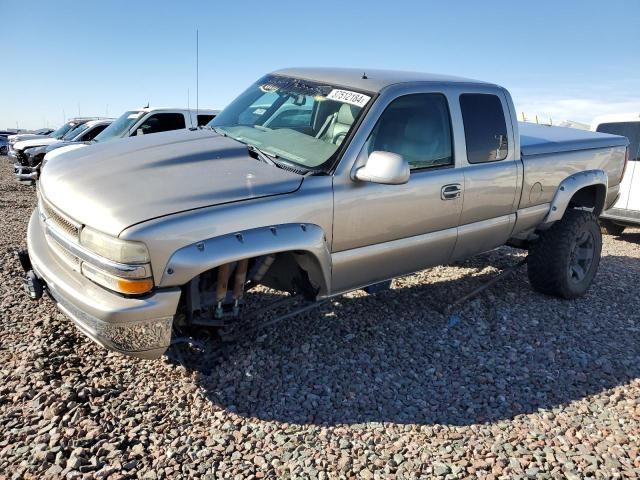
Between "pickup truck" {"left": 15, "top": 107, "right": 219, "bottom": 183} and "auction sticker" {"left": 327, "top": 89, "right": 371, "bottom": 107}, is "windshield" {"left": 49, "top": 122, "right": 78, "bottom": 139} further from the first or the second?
"auction sticker" {"left": 327, "top": 89, "right": 371, "bottom": 107}

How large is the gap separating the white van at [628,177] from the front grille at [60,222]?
687 cm

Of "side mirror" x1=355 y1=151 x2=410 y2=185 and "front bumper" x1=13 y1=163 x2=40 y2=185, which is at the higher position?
"side mirror" x1=355 y1=151 x2=410 y2=185

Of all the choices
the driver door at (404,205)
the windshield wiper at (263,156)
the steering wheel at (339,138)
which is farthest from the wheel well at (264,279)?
the steering wheel at (339,138)

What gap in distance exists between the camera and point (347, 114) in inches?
134

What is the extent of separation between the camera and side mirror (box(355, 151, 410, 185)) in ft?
9.74

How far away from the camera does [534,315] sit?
450 centimetres

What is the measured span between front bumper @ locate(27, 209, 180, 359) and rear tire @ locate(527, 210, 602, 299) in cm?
361

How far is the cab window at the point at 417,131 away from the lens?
11.2 ft

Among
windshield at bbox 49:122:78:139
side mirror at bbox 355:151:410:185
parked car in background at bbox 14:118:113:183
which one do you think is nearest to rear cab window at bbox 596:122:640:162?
side mirror at bbox 355:151:410:185

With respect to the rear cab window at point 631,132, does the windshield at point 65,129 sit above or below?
below

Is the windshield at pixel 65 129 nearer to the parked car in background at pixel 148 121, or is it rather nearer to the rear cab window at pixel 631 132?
the parked car in background at pixel 148 121

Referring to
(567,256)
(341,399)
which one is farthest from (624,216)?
(341,399)

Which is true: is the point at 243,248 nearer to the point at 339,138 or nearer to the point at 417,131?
the point at 339,138

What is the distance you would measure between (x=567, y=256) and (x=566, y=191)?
2.00ft
